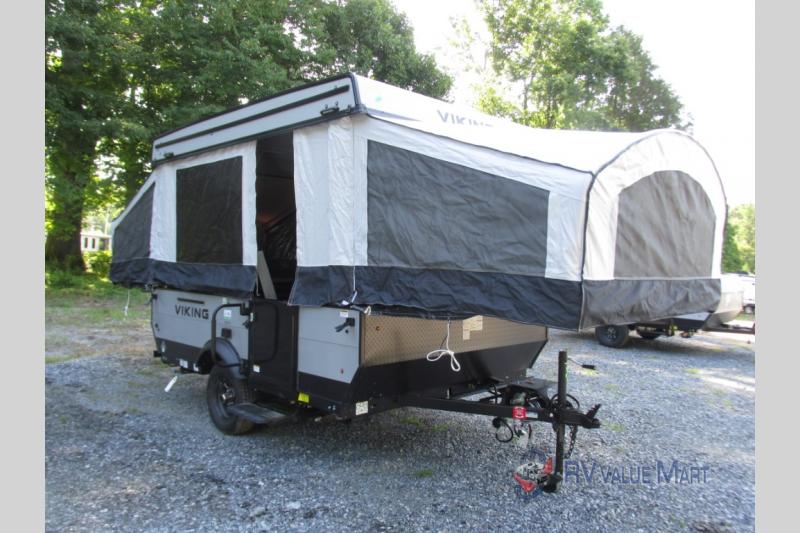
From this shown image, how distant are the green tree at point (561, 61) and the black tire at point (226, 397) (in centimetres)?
1638

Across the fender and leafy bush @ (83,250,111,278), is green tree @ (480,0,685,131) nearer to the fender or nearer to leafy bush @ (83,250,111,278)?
leafy bush @ (83,250,111,278)

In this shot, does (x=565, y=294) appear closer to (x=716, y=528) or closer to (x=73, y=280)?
(x=716, y=528)

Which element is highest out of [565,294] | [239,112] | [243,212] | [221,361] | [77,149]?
[77,149]

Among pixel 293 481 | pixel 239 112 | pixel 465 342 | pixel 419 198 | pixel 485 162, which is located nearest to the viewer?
pixel 485 162

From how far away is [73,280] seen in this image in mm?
16969

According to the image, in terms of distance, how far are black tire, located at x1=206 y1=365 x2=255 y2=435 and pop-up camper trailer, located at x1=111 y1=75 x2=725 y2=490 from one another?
0.02 metres

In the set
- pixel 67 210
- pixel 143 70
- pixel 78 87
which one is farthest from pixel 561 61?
pixel 67 210

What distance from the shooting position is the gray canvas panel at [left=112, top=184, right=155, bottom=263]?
657 cm

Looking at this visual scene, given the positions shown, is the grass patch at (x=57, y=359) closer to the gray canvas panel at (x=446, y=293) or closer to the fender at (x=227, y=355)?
the fender at (x=227, y=355)

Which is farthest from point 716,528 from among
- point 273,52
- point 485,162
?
point 273,52

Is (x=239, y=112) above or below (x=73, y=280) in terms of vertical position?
above

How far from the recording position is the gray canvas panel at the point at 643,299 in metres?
3.18

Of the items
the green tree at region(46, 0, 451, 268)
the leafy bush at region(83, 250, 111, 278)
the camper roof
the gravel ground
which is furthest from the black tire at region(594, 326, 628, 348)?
the leafy bush at region(83, 250, 111, 278)

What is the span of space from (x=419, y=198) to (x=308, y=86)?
57.7 inches
